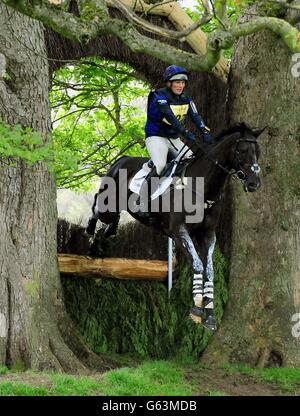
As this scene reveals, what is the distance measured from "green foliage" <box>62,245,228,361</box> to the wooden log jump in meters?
0.15

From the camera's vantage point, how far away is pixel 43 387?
7941 millimetres

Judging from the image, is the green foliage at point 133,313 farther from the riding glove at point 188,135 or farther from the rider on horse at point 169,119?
the riding glove at point 188,135

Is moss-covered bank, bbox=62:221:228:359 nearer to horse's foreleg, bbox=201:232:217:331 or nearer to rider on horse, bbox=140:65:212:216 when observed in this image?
horse's foreleg, bbox=201:232:217:331

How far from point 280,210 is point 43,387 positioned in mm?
4184

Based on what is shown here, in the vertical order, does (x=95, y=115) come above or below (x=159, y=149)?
above

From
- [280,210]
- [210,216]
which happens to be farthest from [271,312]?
[210,216]

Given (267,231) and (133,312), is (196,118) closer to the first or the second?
(267,231)

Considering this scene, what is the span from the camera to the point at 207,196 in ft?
28.4

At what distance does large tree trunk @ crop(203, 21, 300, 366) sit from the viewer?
10062 mm

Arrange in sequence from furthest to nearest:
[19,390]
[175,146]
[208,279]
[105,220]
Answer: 1. [105,220]
2. [175,146]
3. [208,279]
4. [19,390]

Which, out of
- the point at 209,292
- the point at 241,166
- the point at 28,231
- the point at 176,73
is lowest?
the point at 209,292

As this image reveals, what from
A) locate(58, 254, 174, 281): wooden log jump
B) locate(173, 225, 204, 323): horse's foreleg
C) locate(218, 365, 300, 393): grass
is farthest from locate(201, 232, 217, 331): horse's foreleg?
locate(58, 254, 174, 281): wooden log jump

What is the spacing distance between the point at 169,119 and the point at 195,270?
175 cm

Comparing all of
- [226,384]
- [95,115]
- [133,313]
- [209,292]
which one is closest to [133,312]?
[133,313]
